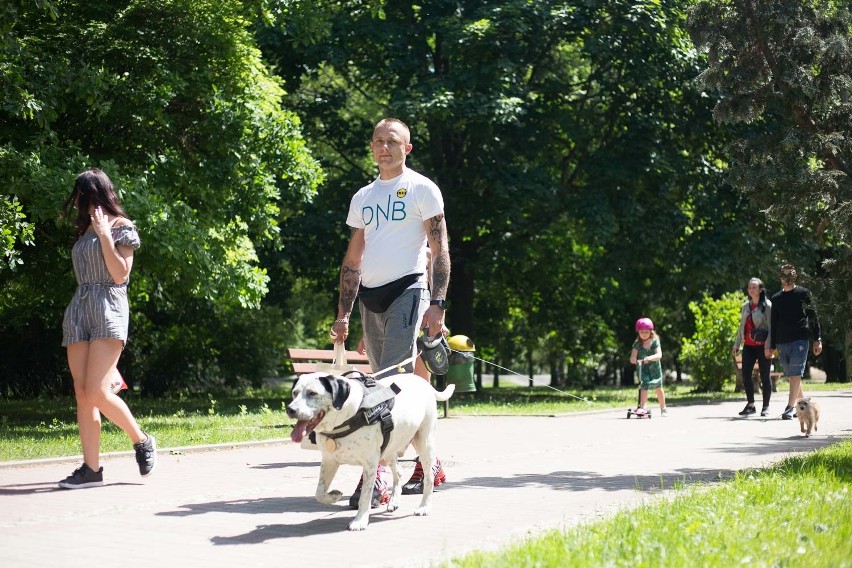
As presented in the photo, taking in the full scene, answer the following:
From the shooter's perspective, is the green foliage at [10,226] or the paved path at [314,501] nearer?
the paved path at [314,501]

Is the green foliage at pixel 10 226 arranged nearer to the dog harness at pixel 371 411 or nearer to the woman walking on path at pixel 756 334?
the dog harness at pixel 371 411

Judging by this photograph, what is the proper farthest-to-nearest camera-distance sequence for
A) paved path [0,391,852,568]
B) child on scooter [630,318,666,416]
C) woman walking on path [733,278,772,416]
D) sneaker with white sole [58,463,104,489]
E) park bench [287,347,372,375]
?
child on scooter [630,318,666,416]
woman walking on path [733,278,772,416]
park bench [287,347,372,375]
sneaker with white sole [58,463,104,489]
paved path [0,391,852,568]

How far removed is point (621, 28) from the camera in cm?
2439

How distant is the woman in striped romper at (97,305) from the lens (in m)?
7.87

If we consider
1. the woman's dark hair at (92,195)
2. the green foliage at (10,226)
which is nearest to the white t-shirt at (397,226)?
the woman's dark hair at (92,195)

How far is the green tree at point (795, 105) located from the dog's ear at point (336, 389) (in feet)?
15.9

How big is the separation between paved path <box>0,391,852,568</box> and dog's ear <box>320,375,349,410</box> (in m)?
→ 0.72

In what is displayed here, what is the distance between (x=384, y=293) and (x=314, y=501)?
4.85ft

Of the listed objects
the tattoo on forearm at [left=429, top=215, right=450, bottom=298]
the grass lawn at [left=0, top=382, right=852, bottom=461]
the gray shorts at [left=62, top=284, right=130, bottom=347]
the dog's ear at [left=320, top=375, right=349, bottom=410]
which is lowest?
the grass lawn at [left=0, top=382, right=852, bottom=461]

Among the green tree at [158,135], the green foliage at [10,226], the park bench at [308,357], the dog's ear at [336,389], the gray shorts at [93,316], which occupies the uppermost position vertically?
the green tree at [158,135]

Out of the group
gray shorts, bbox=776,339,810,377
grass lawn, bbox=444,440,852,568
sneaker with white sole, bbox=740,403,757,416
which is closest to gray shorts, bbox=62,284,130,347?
grass lawn, bbox=444,440,852,568

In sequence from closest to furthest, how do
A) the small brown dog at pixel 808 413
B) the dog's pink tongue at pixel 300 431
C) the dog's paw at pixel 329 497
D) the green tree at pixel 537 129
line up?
the dog's pink tongue at pixel 300 431 < the dog's paw at pixel 329 497 < the small brown dog at pixel 808 413 < the green tree at pixel 537 129

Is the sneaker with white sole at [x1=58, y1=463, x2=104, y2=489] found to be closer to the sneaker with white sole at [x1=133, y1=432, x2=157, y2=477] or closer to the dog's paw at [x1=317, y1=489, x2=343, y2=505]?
the sneaker with white sole at [x1=133, y1=432, x2=157, y2=477]

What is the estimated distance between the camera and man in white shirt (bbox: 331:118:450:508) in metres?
7.36
